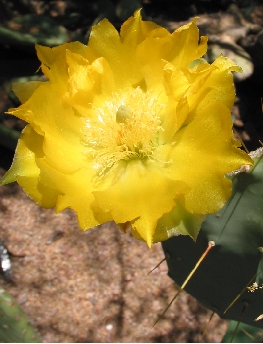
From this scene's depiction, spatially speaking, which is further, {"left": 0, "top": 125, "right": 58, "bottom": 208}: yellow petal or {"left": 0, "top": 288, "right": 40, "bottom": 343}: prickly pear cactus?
{"left": 0, "top": 288, "right": 40, "bottom": 343}: prickly pear cactus

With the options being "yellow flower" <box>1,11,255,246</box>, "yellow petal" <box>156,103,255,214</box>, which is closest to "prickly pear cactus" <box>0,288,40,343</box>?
"yellow flower" <box>1,11,255,246</box>

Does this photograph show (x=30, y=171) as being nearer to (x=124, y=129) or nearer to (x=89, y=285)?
(x=124, y=129)

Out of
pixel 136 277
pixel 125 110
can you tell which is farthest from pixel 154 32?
pixel 136 277

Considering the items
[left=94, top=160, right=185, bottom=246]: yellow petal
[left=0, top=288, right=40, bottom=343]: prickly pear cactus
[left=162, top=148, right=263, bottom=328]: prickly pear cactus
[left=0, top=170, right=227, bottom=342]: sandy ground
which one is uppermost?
[left=94, top=160, right=185, bottom=246]: yellow petal

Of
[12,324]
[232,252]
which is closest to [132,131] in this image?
[232,252]

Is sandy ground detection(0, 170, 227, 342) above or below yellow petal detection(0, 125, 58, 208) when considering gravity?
below

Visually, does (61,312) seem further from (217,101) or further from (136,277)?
(217,101)

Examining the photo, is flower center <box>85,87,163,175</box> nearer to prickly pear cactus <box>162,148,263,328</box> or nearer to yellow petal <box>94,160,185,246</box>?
yellow petal <box>94,160,185,246</box>
